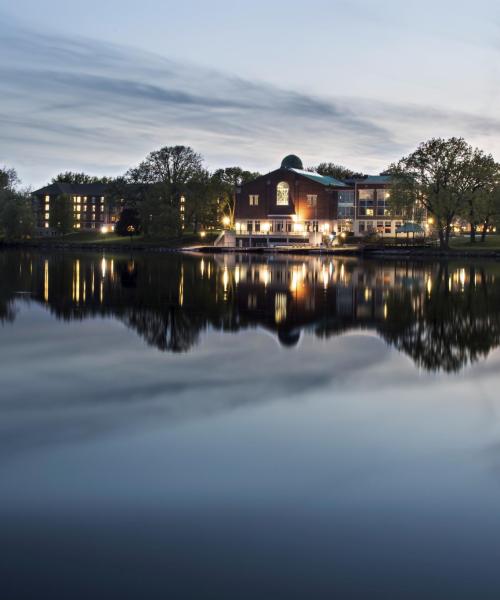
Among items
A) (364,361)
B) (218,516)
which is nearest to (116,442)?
(218,516)

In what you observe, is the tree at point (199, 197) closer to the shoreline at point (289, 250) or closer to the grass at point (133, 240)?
the grass at point (133, 240)

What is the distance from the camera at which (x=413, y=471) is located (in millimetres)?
11062

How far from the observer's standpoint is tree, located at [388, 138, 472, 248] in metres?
103

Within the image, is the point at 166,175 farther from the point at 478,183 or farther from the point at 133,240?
the point at 478,183

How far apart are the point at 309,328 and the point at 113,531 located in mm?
19899

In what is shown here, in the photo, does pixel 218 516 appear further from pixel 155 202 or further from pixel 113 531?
pixel 155 202

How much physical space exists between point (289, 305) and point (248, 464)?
2522 centimetres

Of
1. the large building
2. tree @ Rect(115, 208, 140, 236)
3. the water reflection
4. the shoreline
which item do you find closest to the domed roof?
the large building

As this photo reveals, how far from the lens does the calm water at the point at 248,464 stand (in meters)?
7.83

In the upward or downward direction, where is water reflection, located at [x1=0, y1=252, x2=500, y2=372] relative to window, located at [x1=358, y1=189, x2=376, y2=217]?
downward

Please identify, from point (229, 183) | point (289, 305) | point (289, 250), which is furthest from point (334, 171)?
point (289, 305)

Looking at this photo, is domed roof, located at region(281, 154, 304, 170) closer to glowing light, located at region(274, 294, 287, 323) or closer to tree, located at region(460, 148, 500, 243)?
tree, located at region(460, 148, 500, 243)

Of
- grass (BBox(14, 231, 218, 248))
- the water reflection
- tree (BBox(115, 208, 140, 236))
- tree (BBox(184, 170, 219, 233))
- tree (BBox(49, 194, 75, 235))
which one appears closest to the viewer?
the water reflection

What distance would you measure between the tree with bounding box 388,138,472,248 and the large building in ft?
91.7
